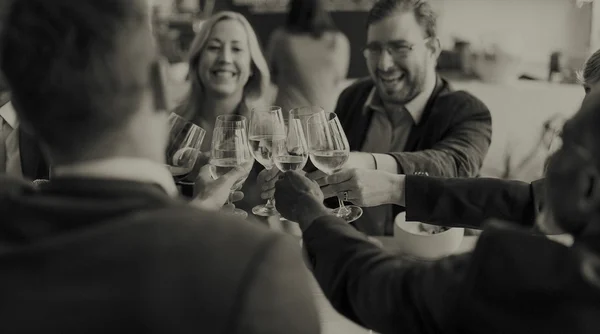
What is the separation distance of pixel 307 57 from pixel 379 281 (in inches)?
82.0

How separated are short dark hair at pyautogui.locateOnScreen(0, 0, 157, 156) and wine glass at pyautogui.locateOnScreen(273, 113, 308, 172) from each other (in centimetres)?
74

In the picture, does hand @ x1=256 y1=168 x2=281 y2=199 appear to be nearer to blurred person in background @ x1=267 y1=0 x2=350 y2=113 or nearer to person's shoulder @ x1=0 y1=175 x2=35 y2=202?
person's shoulder @ x1=0 y1=175 x2=35 y2=202

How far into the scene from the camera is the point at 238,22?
244 cm

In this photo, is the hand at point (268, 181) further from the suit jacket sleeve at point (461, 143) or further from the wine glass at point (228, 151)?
the suit jacket sleeve at point (461, 143)

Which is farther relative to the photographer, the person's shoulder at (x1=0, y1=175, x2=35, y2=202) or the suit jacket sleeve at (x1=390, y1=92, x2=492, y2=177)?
the suit jacket sleeve at (x1=390, y1=92, x2=492, y2=177)

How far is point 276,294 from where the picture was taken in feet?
2.05

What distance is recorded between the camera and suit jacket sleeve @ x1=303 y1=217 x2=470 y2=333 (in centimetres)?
76

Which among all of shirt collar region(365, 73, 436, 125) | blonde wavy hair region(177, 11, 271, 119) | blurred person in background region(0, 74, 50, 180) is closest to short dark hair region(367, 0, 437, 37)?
shirt collar region(365, 73, 436, 125)

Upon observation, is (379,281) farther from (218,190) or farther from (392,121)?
(392,121)

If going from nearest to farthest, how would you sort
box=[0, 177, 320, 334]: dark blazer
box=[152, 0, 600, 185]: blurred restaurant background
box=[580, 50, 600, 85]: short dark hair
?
1. box=[0, 177, 320, 334]: dark blazer
2. box=[580, 50, 600, 85]: short dark hair
3. box=[152, 0, 600, 185]: blurred restaurant background

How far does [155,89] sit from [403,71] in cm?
173

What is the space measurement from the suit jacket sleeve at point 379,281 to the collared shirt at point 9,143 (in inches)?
58.2

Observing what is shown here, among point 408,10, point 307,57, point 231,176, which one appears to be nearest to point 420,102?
point 408,10

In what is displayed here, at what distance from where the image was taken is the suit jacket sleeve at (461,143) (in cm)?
205
